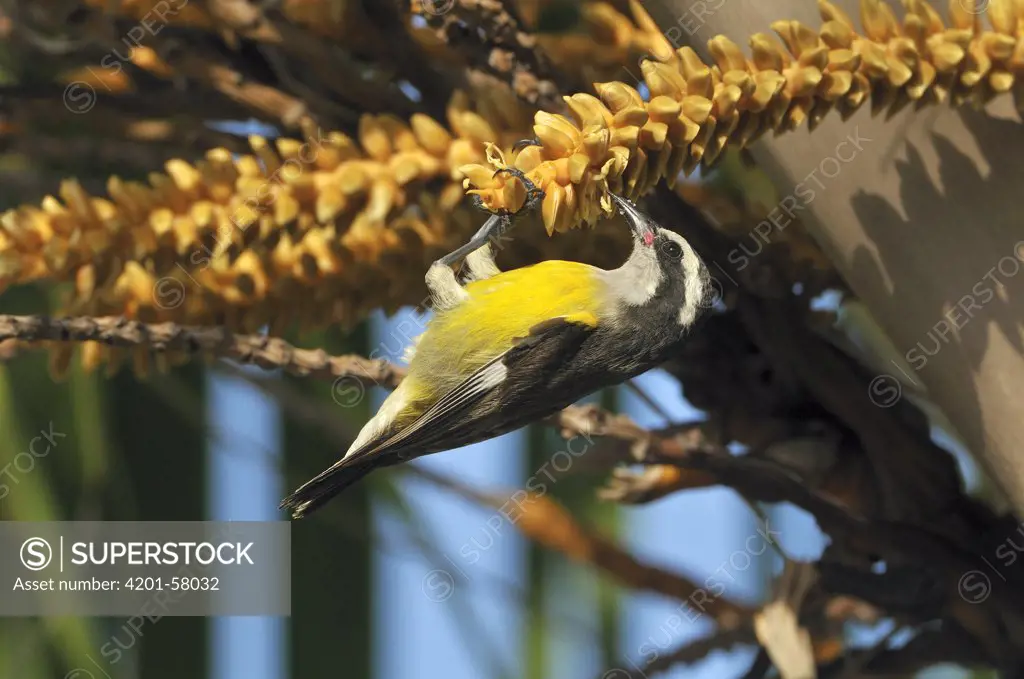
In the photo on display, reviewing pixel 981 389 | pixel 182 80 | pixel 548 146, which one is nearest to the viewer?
pixel 548 146

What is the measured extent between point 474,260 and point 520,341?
2.0 inches

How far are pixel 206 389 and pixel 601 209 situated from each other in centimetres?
35

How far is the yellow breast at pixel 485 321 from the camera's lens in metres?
0.68

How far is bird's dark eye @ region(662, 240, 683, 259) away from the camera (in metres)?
0.55

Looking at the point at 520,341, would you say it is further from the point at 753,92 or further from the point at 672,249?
the point at 753,92

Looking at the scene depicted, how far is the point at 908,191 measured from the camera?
481 mm

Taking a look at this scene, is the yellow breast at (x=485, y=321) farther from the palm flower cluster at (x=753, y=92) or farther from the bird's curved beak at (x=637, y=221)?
the palm flower cluster at (x=753, y=92)

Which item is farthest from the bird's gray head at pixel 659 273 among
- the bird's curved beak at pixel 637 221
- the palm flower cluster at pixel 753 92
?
the palm flower cluster at pixel 753 92

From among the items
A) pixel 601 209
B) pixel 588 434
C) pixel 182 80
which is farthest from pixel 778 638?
pixel 182 80

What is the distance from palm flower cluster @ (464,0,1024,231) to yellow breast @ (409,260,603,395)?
259 mm

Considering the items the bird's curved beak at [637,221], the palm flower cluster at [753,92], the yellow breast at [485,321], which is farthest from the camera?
the yellow breast at [485,321]

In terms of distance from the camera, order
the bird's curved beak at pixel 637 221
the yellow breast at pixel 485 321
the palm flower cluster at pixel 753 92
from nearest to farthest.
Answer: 1. the palm flower cluster at pixel 753 92
2. the bird's curved beak at pixel 637 221
3. the yellow breast at pixel 485 321

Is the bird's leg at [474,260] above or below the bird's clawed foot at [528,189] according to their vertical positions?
above

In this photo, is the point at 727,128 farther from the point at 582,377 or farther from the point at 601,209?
the point at 582,377
